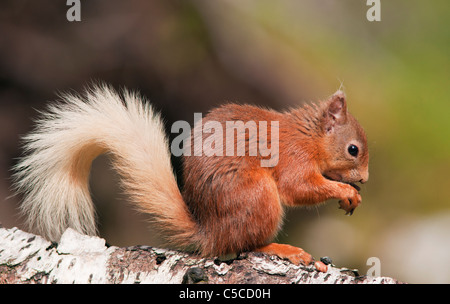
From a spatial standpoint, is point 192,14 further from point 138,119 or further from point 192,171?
point 192,171

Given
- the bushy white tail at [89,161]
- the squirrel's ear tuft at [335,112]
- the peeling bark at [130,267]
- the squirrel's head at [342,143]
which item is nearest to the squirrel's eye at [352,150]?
the squirrel's head at [342,143]

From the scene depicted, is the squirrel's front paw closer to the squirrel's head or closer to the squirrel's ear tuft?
the squirrel's head

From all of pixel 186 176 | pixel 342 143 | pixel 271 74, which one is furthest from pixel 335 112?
pixel 271 74

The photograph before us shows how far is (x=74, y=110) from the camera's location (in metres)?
1.79

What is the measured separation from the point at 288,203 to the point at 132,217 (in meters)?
1.31

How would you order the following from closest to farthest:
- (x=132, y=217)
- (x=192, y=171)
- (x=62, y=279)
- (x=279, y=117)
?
(x=62, y=279), (x=192, y=171), (x=279, y=117), (x=132, y=217)

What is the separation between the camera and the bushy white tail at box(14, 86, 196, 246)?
69.1 inches

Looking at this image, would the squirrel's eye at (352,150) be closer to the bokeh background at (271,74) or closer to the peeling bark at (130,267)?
the peeling bark at (130,267)

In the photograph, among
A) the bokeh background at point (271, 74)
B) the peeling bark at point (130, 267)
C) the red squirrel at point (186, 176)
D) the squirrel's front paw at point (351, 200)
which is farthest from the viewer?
the bokeh background at point (271, 74)

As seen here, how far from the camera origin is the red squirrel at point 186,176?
1.69m

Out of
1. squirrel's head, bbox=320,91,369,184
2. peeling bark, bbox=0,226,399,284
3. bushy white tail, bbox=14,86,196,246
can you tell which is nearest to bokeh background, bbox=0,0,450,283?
squirrel's head, bbox=320,91,369,184

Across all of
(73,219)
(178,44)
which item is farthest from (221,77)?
(73,219)

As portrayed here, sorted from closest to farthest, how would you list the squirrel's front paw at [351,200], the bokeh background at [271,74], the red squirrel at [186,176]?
the red squirrel at [186,176], the squirrel's front paw at [351,200], the bokeh background at [271,74]

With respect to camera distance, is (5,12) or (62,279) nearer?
(62,279)
